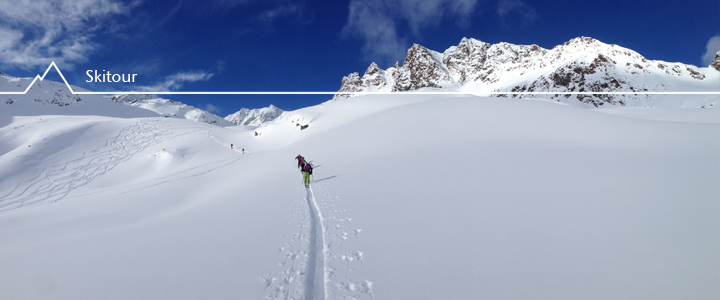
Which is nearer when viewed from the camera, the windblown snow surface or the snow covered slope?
the windblown snow surface

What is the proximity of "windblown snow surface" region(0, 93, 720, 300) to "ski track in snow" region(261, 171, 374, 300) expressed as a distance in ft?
0.12

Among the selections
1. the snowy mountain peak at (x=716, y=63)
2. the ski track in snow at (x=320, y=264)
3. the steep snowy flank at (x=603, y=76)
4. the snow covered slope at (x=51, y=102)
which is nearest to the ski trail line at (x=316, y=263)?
the ski track in snow at (x=320, y=264)

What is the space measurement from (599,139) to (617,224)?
1272cm

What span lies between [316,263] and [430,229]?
298 cm

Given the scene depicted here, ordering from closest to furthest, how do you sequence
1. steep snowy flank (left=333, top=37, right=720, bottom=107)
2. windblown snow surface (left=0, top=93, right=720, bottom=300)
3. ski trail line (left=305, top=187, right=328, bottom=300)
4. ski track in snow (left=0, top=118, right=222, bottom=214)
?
windblown snow surface (left=0, top=93, right=720, bottom=300) < ski trail line (left=305, top=187, right=328, bottom=300) < ski track in snow (left=0, top=118, right=222, bottom=214) < steep snowy flank (left=333, top=37, right=720, bottom=107)

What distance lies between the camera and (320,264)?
534 centimetres

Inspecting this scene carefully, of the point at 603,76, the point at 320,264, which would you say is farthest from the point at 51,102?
the point at 603,76

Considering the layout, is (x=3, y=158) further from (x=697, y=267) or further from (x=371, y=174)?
(x=697, y=267)

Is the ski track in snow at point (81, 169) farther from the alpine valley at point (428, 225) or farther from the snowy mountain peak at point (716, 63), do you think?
the snowy mountain peak at point (716, 63)

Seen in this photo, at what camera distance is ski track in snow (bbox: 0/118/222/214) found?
2288 centimetres

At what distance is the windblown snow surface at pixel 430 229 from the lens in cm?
432

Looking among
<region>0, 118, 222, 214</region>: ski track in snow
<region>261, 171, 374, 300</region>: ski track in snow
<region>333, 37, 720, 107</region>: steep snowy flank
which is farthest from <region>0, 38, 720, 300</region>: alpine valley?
<region>333, 37, 720, 107</region>: steep snowy flank

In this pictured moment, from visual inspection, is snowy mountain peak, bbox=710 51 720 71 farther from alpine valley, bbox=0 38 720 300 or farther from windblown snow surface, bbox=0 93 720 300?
alpine valley, bbox=0 38 720 300

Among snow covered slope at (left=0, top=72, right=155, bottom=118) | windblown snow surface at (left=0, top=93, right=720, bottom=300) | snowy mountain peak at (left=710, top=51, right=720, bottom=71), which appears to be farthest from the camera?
snowy mountain peak at (left=710, top=51, right=720, bottom=71)
